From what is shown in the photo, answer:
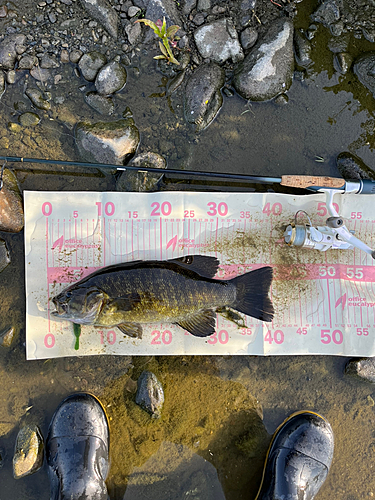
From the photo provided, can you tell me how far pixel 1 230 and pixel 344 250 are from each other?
346 cm

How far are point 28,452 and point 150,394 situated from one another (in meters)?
1.29

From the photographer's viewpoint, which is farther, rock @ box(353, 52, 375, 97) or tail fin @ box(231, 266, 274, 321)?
rock @ box(353, 52, 375, 97)

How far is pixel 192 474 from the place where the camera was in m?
3.33

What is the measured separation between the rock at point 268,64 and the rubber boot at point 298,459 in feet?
11.0

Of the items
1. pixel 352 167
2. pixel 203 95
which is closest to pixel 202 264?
pixel 203 95

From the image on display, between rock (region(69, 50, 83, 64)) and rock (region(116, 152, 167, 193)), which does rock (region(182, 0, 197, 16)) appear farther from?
rock (region(116, 152, 167, 193))

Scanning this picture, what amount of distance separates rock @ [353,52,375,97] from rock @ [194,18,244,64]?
122 cm

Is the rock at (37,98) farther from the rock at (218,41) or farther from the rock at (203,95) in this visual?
the rock at (218,41)

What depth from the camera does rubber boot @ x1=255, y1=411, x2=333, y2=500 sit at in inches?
127

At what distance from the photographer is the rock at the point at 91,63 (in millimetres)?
3252

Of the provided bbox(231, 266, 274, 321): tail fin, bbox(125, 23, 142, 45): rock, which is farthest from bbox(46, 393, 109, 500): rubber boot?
bbox(125, 23, 142, 45): rock

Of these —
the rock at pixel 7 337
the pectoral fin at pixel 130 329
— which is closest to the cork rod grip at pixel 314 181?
the pectoral fin at pixel 130 329

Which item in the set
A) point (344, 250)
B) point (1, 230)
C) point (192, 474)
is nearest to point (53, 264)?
point (1, 230)

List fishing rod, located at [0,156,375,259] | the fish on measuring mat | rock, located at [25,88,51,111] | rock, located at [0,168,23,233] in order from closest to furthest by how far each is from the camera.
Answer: the fish on measuring mat → fishing rod, located at [0,156,375,259] → rock, located at [0,168,23,233] → rock, located at [25,88,51,111]
